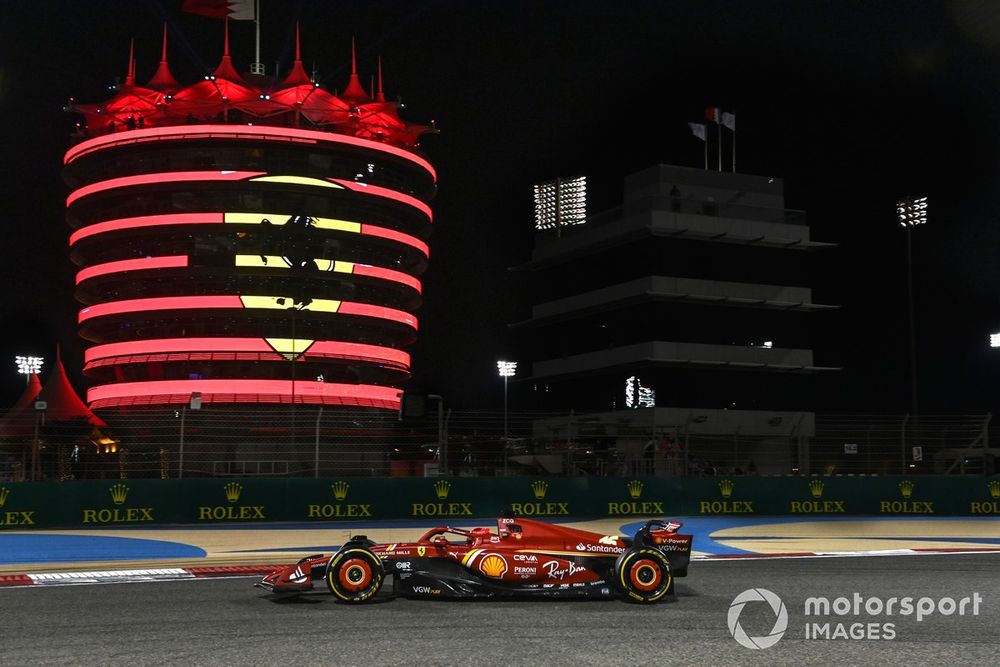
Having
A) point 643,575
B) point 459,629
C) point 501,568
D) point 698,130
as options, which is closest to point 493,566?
point 501,568

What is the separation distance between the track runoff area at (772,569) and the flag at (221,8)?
148ft

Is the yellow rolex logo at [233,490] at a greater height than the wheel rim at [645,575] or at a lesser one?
greater

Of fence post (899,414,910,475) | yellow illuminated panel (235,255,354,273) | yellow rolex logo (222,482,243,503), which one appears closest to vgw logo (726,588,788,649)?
yellow rolex logo (222,482,243,503)

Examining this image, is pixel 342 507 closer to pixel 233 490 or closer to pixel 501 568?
pixel 233 490

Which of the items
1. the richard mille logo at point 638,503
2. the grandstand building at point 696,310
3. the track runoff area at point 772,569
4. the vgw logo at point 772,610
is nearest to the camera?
the vgw logo at point 772,610

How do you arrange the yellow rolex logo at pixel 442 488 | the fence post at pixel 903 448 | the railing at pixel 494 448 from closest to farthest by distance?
the yellow rolex logo at pixel 442 488
the railing at pixel 494 448
the fence post at pixel 903 448

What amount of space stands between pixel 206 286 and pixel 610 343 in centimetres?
2588

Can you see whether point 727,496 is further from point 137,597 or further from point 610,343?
point 610,343

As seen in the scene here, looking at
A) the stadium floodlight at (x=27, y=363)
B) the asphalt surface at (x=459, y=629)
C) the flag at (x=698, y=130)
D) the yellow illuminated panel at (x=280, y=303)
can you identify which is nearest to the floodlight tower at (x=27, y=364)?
the stadium floodlight at (x=27, y=363)

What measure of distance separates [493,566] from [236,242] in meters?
63.4

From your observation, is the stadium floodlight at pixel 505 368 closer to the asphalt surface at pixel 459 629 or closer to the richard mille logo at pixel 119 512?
the richard mille logo at pixel 119 512

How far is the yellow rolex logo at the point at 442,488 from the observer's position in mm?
25500

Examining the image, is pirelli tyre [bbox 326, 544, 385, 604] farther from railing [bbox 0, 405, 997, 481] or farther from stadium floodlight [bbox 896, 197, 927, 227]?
stadium floodlight [bbox 896, 197, 927, 227]

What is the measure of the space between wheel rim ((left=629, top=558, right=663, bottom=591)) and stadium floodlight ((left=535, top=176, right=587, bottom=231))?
214ft
